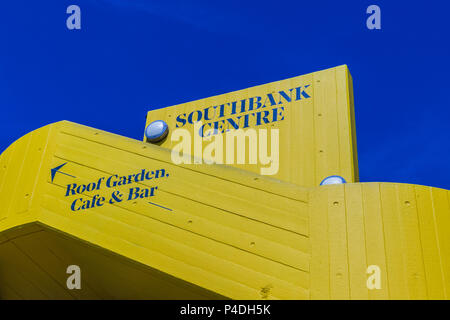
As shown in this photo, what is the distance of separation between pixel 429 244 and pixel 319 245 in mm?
1200

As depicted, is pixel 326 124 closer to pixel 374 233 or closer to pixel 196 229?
pixel 374 233

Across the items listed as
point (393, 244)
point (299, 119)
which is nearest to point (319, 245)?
point (393, 244)

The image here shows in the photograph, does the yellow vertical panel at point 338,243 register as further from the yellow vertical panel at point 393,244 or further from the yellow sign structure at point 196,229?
the yellow vertical panel at point 393,244

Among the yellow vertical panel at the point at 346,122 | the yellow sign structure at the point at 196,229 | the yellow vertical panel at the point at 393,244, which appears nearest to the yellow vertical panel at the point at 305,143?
the yellow vertical panel at the point at 346,122

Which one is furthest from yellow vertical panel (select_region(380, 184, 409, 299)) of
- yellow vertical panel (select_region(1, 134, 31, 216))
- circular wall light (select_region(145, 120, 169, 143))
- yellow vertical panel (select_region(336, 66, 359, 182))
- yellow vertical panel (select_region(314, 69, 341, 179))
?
circular wall light (select_region(145, 120, 169, 143))

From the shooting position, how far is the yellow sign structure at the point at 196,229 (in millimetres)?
5973

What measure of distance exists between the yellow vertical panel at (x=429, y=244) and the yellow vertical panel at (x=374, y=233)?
454mm

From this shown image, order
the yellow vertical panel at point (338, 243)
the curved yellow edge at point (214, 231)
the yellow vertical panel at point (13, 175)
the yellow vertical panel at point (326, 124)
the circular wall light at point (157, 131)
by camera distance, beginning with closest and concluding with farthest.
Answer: the yellow vertical panel at point (338, 243) → the curved yellow edge at point (214, 231) → the yellow vertical panel at point (13, 175) → the yellow vertical panel at point (326, 124) → the circular wall light at point (157, 131)

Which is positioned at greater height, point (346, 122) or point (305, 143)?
point (346, 122)

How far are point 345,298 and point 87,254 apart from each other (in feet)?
11.2

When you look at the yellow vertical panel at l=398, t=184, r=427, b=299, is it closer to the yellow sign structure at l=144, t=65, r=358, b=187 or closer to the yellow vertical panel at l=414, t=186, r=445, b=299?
the yellow vertical panel at l=414, t=186, r=445, b=299

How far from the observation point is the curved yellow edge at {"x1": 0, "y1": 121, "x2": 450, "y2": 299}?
19.6ft

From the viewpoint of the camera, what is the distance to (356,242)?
605cm
